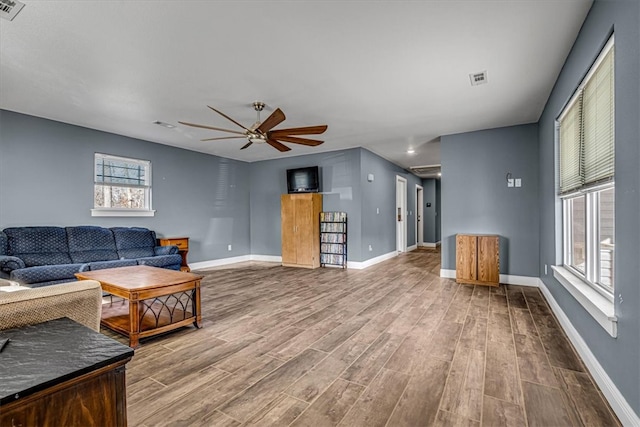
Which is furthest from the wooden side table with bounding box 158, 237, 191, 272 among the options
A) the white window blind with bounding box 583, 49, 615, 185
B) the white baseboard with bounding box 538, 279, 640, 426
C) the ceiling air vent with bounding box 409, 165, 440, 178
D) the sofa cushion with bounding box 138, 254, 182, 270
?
the ceiling air vent with bounding box 409, 165, 440, 178

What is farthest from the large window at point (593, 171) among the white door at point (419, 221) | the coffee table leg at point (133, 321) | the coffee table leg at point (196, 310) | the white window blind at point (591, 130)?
the white door at point (419, 221)

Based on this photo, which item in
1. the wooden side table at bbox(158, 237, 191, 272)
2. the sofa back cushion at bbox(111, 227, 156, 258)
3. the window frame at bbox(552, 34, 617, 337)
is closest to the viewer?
the window frame at bbox(552, 34, 617, 337)

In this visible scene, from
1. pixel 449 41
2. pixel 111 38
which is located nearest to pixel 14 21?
pixel 111 38

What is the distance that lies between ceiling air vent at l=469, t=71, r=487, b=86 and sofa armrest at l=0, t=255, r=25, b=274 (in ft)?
17.7

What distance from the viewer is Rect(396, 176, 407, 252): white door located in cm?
841

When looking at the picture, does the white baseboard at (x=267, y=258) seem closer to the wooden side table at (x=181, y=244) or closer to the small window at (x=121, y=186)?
the wooden side table at (x=181, y=244)

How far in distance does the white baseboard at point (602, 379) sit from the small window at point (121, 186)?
6076mm

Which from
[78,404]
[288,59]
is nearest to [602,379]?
[78,404]

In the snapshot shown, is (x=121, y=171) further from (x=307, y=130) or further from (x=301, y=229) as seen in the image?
(x=307, y=130)

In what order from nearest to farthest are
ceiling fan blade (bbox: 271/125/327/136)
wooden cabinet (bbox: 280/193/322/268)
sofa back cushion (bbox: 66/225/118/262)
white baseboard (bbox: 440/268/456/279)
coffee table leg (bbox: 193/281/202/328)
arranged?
coffee table leg (bbox: 193/281/202/328)
ceiling fan blade (bbox: 271/125/327/136)
sofa back cushion (bbox: 66/225/118/262)
white baseboard (bbox: 440/268/456/279)
wooden cabinet (bbox: 280/193/322/268)

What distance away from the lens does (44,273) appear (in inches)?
147

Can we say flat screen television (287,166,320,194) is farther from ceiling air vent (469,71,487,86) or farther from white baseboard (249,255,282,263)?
ceiling air vent (469,71,487,86)

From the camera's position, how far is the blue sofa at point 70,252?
3.70 m

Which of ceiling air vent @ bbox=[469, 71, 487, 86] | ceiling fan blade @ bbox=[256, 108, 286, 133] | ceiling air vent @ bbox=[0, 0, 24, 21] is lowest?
ceiling fan blade @ bbox=[256, 108, 286, 133]
